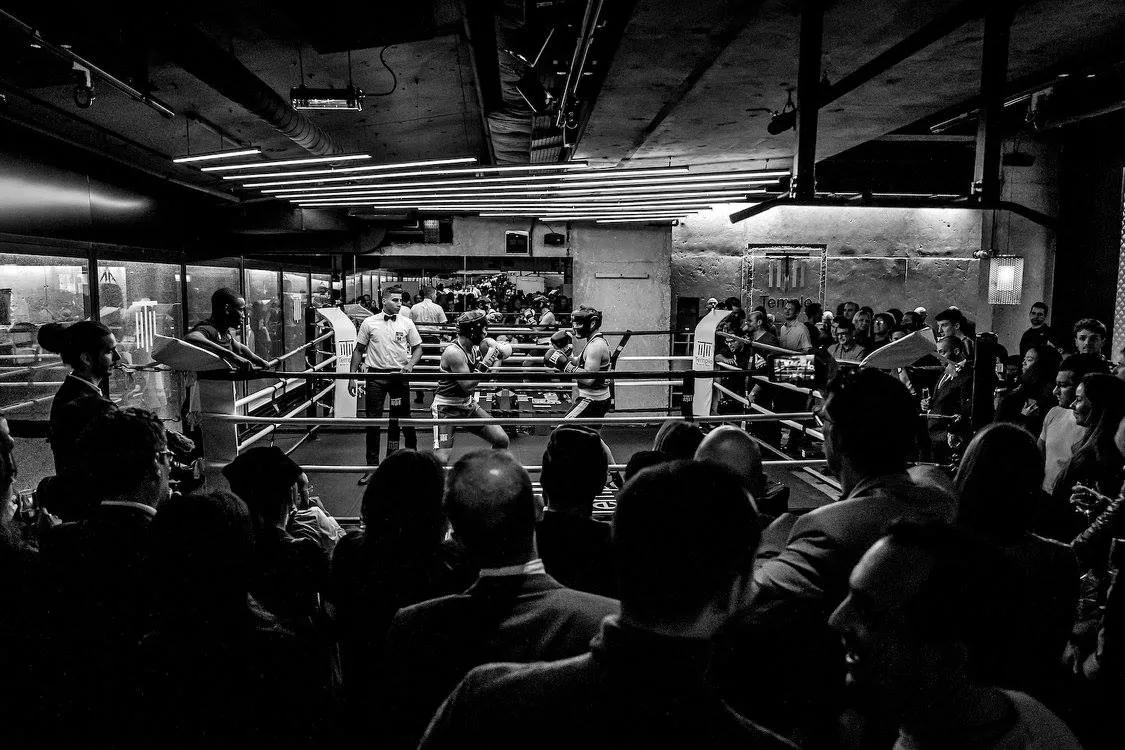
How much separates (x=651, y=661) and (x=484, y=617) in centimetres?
67

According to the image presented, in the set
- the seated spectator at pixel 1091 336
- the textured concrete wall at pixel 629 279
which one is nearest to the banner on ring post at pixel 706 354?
the seated spectator at pixel 1091 336

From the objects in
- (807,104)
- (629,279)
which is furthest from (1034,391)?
(629,279)

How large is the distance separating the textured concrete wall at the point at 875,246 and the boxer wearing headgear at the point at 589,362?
18.2ft

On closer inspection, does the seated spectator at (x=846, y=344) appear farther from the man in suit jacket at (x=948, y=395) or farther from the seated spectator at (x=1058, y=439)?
the seated spectator at (x=1058, y=439)

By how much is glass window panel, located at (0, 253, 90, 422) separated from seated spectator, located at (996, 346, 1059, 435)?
7.92 meters

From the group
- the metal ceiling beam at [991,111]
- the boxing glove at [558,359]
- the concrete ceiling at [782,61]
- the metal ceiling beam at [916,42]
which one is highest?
the concrete ceiling at [782,61]

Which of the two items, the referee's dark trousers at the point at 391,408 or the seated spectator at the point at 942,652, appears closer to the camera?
the seated spectator at the point at 942,652

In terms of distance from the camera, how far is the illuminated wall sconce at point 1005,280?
10.7 metres

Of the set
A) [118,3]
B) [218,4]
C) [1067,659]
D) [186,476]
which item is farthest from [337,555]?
[218,4]

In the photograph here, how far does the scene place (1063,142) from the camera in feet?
38.5

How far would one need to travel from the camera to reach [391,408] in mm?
5473

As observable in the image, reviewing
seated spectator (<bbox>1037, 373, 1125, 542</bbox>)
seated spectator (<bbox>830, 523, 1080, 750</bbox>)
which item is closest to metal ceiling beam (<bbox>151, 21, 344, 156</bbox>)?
seated spectator (<bbox>830, 523, 1080, 750</bbox>)

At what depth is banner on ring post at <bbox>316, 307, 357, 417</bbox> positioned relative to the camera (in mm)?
A: 8984

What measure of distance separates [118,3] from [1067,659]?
548 centimetres
